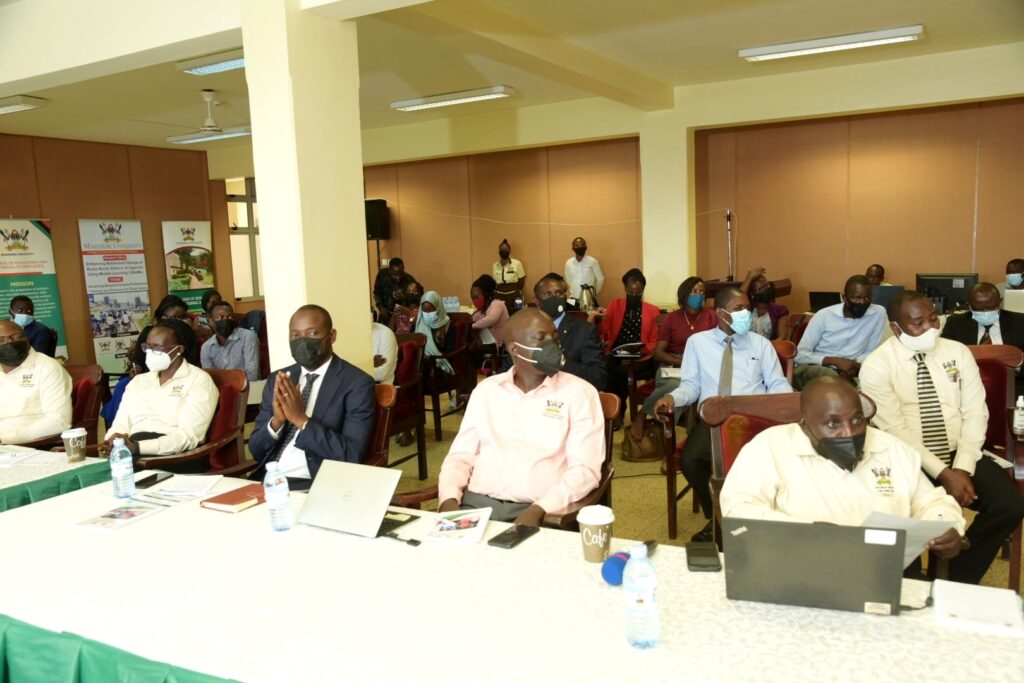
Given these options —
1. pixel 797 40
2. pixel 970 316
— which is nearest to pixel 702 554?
pixel 970 316

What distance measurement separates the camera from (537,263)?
1109 centimetres

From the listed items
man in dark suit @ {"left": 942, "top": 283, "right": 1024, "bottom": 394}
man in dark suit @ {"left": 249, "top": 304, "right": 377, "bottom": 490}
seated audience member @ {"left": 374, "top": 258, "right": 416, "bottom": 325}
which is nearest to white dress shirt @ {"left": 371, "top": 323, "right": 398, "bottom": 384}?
man in dark suit @ {"left": 249, "top": 304, "right": 377, "bottom": 490}

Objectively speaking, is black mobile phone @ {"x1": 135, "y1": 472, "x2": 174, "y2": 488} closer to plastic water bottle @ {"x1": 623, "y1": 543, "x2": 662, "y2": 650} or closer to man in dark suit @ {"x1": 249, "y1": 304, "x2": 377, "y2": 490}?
man in dark suit @ {"x1": 249, "y1": 304, "x2": 377, "y2": 490}

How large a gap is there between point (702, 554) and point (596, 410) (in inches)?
39.8

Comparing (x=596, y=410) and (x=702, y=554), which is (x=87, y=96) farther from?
(x=702, y=554)

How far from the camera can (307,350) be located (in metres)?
3.46

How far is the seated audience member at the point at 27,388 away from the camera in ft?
13.9

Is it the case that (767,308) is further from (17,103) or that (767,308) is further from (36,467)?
(17,103)

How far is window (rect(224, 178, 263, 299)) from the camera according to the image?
13.2 m

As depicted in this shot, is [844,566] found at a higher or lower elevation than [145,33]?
lower

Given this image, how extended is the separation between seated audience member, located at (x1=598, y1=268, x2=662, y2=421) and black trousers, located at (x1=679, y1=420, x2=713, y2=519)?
242cm

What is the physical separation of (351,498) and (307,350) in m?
1.23

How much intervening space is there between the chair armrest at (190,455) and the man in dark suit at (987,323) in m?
4.19

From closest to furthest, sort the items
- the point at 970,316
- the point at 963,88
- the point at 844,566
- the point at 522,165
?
the point at 844,566 < the point at 970,316 < the point at 963,88 < the point at 522,165
